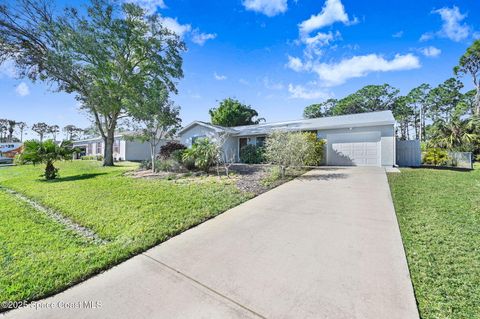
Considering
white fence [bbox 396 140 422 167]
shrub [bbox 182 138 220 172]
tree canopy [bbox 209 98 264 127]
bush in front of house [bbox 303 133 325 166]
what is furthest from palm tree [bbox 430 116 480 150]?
tree canopy [bbox 209 98 264 127]

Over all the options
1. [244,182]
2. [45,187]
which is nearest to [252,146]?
[244,182]

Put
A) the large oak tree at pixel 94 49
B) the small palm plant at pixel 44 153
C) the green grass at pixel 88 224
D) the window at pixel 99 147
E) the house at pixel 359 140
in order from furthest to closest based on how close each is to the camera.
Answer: the window at pixel 99 147 → the large oak tree at pixel 94 49 → the house at pixel 359 140 → the small palm plant at pixel 44 153 → the green grass at pixel 88 224

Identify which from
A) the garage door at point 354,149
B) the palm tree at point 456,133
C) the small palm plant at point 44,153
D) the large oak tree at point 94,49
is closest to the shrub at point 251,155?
the garage door at point 354,149

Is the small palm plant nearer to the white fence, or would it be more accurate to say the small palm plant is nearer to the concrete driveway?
the concrete driveway

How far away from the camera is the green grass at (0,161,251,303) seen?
3068mm

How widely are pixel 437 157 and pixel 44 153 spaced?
22.6 m

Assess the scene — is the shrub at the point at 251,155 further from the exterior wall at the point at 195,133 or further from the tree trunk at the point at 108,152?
the tree trunk at the point at 108,152

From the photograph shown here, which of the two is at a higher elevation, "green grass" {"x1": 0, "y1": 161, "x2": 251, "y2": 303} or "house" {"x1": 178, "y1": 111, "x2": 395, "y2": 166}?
"house" {"x1": 178, "y1": 111, "x2": 395, "y2": 166}

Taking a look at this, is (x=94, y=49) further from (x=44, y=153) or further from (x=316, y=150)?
(x=316, y=150)

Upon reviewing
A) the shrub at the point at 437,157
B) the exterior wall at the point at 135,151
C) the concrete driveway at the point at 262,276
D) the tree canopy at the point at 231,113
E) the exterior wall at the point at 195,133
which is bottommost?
the concrete driveway at the point at 262,276

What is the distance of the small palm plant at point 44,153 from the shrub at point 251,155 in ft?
36.9

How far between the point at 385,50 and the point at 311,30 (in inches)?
292

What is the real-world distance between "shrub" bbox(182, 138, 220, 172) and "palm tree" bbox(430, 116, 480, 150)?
16114mm

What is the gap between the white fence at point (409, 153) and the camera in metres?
13.7
